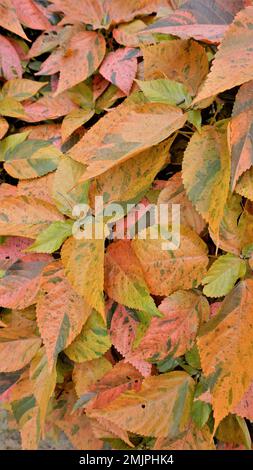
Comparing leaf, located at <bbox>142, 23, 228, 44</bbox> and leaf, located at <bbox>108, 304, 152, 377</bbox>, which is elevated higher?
leaf, located at <bbox>142, 23, 228, 44</bbox>

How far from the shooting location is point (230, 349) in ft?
2.10

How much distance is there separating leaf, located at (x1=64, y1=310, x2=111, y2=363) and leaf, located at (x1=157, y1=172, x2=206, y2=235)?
190 millimetres

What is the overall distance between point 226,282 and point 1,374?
435 mm

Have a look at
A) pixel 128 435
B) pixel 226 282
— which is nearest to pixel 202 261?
pixel 226 282

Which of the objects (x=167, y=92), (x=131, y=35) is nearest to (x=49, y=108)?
(x=131, y=35)

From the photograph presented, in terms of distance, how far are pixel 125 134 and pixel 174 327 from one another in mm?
250

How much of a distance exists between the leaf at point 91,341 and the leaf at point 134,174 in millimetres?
176

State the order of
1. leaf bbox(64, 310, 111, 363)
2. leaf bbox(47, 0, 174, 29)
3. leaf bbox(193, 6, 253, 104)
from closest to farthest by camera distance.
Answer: leaf bbox(193, 6, 253, 104) < leaf bbox(64, 310, 111, 363) < leaf bbox(47, 0, 174, 29)

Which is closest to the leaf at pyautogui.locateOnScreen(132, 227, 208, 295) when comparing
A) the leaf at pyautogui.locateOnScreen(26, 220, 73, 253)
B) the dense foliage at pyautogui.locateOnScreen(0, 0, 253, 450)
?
the dense foliage at pyautogui.locateOnScreen(0, 0, 253, 450)

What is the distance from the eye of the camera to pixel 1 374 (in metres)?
0.91

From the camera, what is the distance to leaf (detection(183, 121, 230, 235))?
63 centimetres

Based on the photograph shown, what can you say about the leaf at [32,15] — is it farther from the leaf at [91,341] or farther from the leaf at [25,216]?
the leaf at [91,341]

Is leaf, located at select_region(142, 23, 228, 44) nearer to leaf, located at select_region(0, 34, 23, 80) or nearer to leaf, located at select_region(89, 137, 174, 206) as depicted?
leaf, located at select_region(89, 137, 174, 206)

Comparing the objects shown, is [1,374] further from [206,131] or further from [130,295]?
[206,131]
